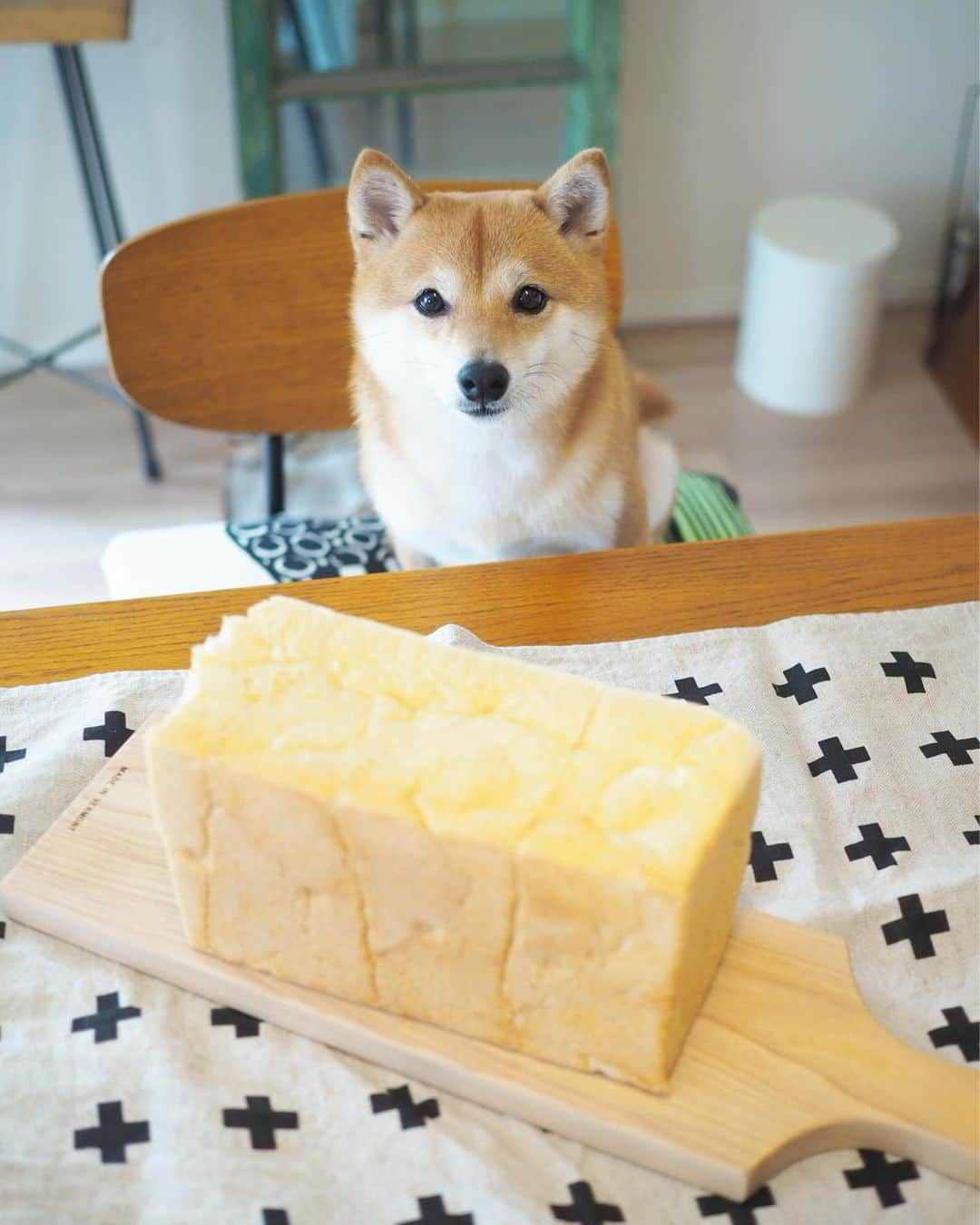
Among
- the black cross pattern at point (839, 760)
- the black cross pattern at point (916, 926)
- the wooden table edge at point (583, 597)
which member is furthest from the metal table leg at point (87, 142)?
the black cross pattern at point (916, 926)

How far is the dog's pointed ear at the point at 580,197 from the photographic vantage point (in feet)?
3.50

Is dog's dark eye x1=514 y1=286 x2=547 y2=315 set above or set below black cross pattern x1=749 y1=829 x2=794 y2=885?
above

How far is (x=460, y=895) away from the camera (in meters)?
0.60

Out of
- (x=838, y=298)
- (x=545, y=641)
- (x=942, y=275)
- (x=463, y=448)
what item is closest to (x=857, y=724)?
(x=545, y=641)

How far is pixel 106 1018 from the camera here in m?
0.68

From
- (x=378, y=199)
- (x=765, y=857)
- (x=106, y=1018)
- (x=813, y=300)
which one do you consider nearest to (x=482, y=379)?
(x=378, y=199)

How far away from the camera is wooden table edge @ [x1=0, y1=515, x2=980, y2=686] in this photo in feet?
2.90

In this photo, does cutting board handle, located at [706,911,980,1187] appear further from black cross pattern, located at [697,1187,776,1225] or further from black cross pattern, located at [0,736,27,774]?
black cross pattern, located at [0,736,27,774]

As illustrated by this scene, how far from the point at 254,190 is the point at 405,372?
1.18 meters

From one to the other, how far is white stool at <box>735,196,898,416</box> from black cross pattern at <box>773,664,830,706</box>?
1.56 metres

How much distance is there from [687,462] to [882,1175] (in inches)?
69.3

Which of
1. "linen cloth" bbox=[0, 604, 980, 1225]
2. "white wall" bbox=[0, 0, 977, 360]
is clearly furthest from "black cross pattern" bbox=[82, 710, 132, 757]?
"white wall" bbox=[0, 0, 977, 360]

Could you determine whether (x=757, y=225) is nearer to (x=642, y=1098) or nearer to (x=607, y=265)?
(x=607, y=265)

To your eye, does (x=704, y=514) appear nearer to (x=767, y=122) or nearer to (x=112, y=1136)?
(x=112, y=1136)
